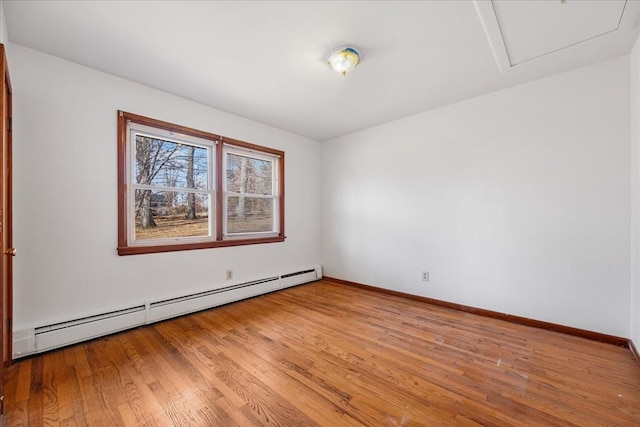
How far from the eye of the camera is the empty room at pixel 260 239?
5.48 ft

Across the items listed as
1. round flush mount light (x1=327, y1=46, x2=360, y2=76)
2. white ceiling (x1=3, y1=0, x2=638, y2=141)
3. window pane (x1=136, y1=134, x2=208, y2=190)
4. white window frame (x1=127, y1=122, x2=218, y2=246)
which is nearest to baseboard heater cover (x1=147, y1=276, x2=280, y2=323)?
white window frame (x1=127, y1=122, x2=218, y2=246)

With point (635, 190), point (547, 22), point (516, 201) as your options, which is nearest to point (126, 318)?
point (516, 201)

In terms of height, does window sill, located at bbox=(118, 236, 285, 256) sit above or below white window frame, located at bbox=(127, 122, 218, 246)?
below

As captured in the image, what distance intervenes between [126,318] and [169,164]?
1.65 meters

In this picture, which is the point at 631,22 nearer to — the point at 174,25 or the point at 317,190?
the point at 174,25

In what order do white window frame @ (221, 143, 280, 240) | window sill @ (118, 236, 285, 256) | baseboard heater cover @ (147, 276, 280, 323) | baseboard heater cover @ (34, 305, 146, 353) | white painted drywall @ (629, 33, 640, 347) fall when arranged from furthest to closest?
white window frame @ (221, 143, 280, 240), baseboard heater cover @ (147, 276, 280, 323), window sill @ (118, 236, 285, 256), baseboard heater cover @ (34, 305, 146, 353), white painted drywall @ (629, 33, 640, 347)

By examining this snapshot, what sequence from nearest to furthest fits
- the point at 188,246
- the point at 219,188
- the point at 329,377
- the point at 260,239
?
the point at 329,377 < the point at 188,246 < the point at 219,188 < the point at 260,239

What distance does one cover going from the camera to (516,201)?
8.96 ft

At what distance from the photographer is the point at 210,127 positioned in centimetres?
321

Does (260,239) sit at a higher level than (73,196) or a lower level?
lower

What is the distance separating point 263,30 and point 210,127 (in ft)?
5.40

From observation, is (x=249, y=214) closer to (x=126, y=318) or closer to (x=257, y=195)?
(x=257, y=195)

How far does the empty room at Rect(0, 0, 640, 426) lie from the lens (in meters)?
1.67

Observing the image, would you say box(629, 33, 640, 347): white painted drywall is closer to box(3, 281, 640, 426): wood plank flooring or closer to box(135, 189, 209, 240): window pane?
box(3, 281, 640, 426): wood plank flooring
